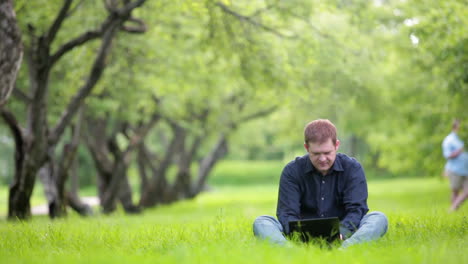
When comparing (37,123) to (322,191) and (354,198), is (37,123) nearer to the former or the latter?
(322,191)

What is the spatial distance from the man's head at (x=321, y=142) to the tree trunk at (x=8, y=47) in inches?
178

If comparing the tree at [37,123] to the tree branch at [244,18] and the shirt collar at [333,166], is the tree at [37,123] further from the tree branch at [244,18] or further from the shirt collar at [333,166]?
the shirt collar at [333,166]

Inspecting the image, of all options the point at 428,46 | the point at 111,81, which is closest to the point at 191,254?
the point at 428,46

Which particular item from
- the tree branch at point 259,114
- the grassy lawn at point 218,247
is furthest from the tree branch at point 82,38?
the tree branch at point 259,114

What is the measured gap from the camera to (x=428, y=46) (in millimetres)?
9805

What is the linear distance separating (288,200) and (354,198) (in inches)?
24.5

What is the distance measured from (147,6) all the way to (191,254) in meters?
9.94

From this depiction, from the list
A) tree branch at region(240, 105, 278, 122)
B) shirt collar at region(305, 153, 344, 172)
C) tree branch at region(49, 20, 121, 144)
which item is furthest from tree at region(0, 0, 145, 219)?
tree branch at region(240, 105, 278, 122)

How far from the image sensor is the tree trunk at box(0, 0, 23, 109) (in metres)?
8.05

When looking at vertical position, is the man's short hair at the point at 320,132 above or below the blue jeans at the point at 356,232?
above

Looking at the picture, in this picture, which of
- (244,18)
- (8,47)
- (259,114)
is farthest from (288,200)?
(259,114)

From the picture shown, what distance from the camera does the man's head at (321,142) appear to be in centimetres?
553

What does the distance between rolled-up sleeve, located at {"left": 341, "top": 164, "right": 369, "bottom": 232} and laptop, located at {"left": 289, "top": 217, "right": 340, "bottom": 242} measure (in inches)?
13.8

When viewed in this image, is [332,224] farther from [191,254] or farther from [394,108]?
[394,108]
